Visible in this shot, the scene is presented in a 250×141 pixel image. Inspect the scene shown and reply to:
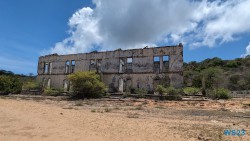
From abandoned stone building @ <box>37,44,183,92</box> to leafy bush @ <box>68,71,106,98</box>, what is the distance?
529 centimetres

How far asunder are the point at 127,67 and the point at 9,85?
548 inches

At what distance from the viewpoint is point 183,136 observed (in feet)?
20.2

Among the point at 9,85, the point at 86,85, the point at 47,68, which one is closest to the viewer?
the point at 86,85

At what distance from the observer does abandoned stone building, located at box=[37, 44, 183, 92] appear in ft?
83.4

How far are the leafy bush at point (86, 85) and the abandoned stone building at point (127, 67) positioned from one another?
17.4ft

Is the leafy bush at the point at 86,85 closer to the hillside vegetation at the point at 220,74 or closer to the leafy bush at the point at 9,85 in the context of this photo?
the leafy bush at the point at 9,85

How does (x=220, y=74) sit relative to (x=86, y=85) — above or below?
above

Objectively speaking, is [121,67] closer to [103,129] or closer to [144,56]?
[144,56]

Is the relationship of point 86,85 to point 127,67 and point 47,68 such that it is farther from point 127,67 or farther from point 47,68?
point 47,68

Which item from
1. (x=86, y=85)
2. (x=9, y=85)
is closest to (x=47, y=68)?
(x=9, y=85)

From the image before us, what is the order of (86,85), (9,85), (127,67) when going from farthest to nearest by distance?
(127,67) → (9,85) → (86,85)

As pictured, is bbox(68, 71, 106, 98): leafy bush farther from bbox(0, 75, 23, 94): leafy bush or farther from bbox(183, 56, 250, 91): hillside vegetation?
bbox(183, 56, 250, 91): hillside vegetation

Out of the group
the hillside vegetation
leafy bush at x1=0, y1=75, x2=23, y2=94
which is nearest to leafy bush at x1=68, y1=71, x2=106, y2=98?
leafy bush at x1=0, y1=75, x2=23, y2=94

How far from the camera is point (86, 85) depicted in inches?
887
